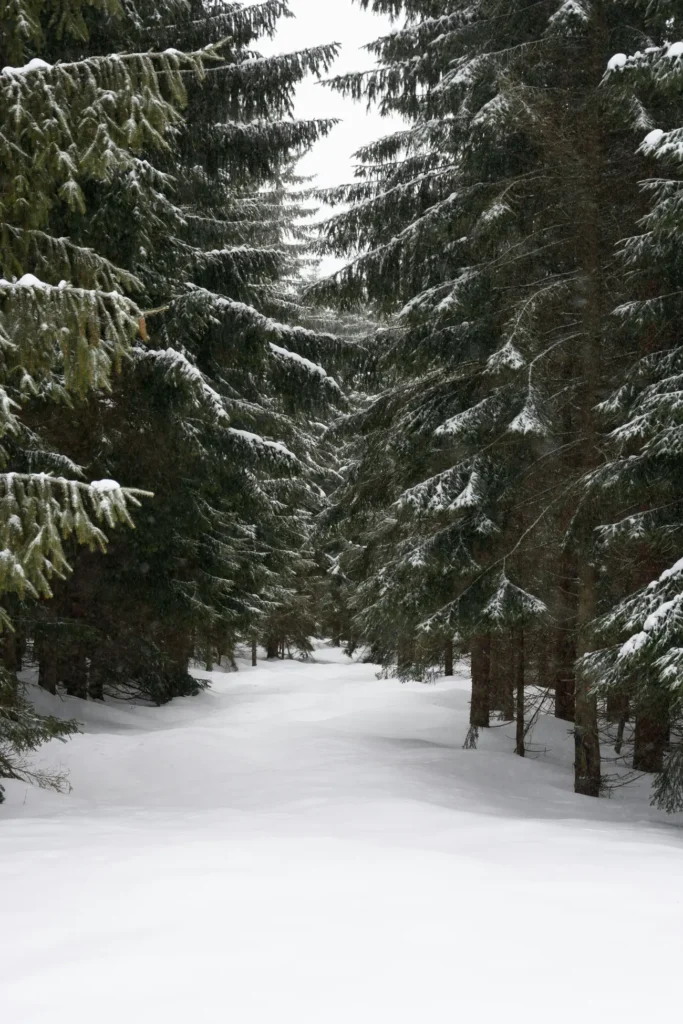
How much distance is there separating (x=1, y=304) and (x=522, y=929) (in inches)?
173

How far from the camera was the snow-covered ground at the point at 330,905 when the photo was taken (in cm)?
332

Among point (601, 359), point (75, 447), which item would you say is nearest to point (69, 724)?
point (75, 447)

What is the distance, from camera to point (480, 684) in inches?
519

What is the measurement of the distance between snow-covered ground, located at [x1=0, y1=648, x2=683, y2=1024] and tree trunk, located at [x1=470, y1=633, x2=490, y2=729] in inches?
151

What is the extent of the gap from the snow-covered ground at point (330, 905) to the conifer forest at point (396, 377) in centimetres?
17

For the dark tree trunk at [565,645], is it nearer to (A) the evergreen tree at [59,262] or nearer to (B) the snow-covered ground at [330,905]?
(B) the snow-covered ground at [330,905]

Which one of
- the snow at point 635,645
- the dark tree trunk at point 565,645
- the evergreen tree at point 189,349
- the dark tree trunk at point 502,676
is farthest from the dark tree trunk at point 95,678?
the snow at point 635,645

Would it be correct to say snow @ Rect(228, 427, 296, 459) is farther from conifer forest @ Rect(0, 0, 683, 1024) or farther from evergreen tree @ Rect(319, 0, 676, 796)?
evergreen tree @ Rect(319, 0, 676, 796)

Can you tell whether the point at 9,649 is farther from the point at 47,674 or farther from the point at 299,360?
the point at 299,360

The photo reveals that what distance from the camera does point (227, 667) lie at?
3045 cm

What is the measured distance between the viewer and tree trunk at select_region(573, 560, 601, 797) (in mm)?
9281

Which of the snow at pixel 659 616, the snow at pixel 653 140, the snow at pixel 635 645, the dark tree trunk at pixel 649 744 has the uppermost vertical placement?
the snow at pixel 653 140

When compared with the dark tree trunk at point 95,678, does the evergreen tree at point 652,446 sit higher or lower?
higher

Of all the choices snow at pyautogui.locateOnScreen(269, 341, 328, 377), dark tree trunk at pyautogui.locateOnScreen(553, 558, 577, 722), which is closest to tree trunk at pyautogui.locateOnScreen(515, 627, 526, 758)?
dark tree trunk at pyautogui.locateOnScreen(553, 558, 577, 722)
